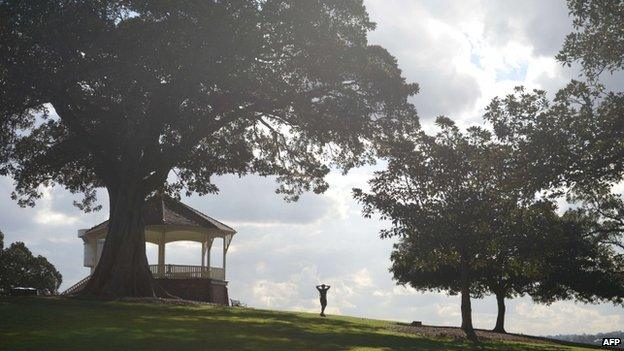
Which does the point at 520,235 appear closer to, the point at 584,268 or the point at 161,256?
the point at 584,268

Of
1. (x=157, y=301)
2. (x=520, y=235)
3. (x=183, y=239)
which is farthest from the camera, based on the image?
(x=183, y=239)

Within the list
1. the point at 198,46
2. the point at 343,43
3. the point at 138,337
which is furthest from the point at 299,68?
the point at 138,337

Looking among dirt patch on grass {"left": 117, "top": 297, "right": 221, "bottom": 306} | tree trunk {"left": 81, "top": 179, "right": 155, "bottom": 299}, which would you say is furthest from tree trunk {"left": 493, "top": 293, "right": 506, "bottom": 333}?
tree trunk {"left": 81, "top": 179, "right": 155, "bottom": 299}

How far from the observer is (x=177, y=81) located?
30.2 meters

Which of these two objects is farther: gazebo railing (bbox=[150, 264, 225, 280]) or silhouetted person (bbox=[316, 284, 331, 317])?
gazebo railing (bbox=[150, 264, 225, 280])

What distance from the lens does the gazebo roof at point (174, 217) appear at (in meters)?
42.4

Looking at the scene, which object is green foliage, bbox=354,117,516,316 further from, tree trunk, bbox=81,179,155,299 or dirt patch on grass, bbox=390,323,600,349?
tree trunk, bbox=81,179,155,299

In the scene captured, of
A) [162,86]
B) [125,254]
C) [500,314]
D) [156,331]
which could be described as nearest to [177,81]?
[162,86]

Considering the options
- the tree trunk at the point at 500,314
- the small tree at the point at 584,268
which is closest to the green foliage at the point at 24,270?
the tree trunk at the point at 500,314

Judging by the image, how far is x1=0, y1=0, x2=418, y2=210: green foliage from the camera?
1113 inches

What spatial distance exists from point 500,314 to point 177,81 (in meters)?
30.0

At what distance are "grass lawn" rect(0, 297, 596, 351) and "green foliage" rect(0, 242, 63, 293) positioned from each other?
4201cm

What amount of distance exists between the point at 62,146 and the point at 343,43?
658 inches

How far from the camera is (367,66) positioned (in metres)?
31.5
